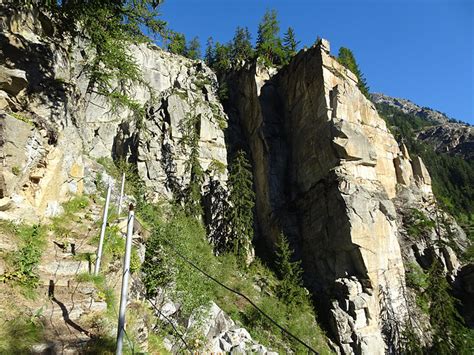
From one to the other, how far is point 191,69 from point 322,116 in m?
19.7

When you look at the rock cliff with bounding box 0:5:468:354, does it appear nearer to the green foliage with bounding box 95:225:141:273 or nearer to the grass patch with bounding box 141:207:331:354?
the green foliage with bounding box 95:225:141:273

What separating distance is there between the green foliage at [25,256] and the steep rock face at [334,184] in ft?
59.1

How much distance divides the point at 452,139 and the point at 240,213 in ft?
349

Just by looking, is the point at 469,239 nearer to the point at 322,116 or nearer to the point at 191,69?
the point at 322,116

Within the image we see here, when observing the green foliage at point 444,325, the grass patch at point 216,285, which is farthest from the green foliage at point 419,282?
the grass patch at point 216,285

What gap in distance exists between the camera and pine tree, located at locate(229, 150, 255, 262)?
77.3 feet

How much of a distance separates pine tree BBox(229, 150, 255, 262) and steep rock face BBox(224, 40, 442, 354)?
3.42 meters

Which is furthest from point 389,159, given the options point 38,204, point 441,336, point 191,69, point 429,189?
point 38,204

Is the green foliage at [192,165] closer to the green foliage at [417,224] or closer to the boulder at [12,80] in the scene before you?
the boulder at [12,80]

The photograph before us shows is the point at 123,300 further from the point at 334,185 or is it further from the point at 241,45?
the point at 241,45

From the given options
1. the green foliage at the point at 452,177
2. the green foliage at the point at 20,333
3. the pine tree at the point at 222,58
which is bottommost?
the green foliage at the point at 20,333

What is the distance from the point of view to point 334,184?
23.5 meters

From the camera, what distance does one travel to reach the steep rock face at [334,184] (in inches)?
809

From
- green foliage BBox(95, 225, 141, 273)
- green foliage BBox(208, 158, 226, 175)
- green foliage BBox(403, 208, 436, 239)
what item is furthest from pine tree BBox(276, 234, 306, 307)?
green foliage BBox(95, 225, 141, 273)
